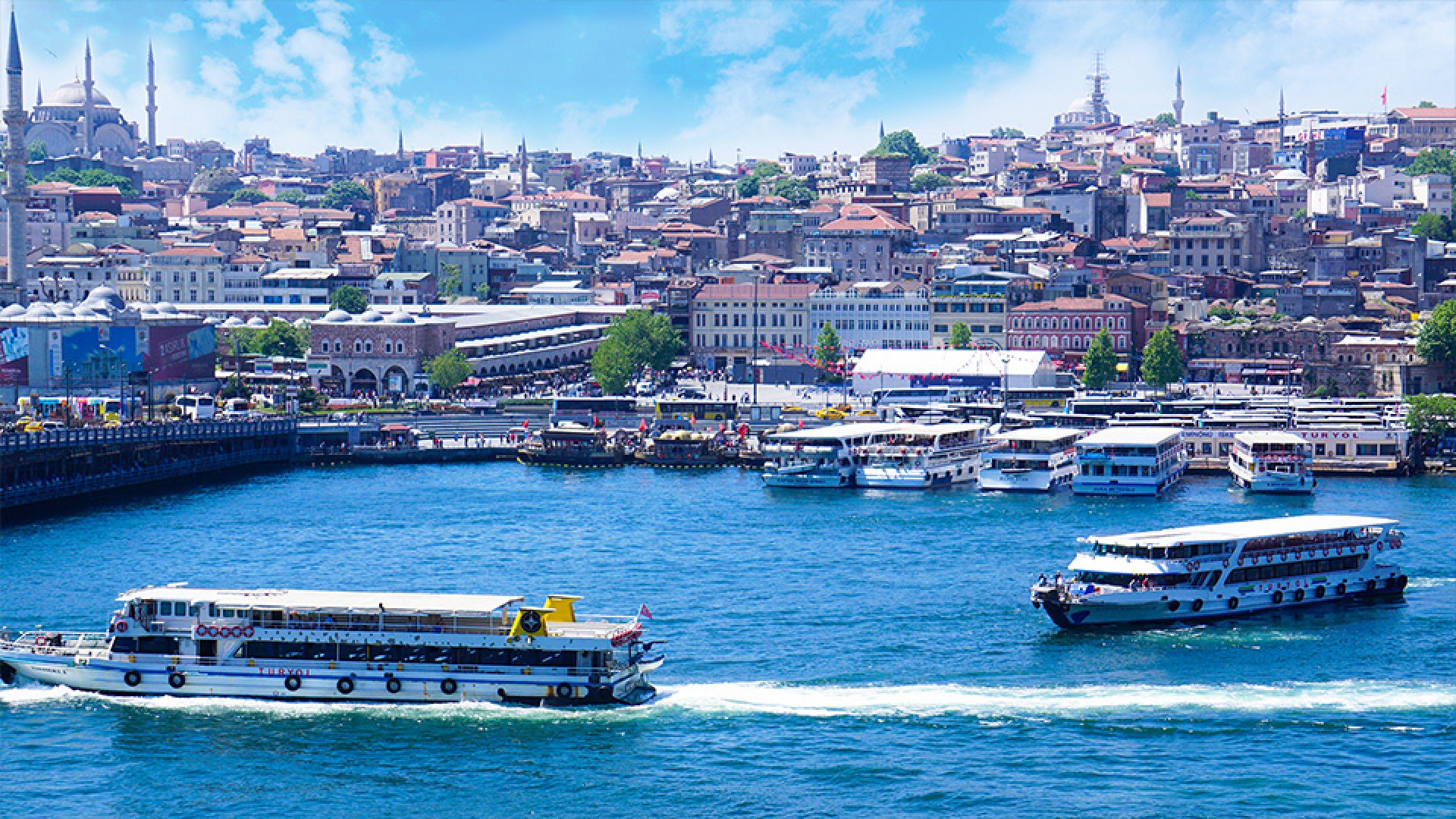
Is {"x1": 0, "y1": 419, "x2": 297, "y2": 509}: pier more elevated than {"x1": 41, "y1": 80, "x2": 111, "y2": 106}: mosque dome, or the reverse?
{"x1": 41, "y1": 80, "x2": 111, "y2": 106}: mosque dome

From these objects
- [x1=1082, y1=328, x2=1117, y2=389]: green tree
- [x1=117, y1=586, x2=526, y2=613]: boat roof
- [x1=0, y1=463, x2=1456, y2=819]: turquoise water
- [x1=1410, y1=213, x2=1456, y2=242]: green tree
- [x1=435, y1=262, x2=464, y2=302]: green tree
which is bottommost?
[x1=0, y1=463, x2=1456, y2=819]: turquoise water

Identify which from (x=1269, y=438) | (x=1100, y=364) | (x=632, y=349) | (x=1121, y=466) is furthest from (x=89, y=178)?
(x=1269, y=438)

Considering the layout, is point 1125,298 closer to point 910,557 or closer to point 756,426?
point 756,426

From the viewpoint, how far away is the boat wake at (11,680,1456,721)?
27828 mm

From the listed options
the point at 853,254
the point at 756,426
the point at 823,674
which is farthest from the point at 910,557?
the point at 853,254

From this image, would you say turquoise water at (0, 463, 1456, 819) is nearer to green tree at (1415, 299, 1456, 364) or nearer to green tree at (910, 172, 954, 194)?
green tree at (1415, 299, 1456, 364)

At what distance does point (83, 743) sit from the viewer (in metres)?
27.0

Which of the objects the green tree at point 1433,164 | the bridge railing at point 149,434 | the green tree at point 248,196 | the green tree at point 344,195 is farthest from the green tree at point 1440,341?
the green tree at point 248,196

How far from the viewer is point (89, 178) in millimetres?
116625

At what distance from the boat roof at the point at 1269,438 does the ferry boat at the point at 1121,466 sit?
2283mm

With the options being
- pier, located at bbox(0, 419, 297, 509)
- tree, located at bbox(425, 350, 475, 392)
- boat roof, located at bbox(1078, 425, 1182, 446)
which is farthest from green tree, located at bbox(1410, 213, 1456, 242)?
pier, located at bbox(0, 419, 297, 509)

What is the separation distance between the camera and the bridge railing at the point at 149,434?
48750 millimetres

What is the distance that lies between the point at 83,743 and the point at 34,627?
6.31 metres

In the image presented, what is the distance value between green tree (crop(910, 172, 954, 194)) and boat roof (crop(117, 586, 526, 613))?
81.7m
